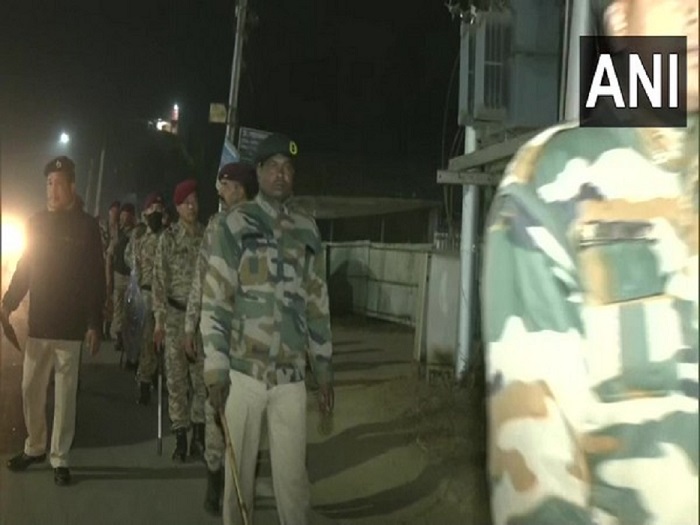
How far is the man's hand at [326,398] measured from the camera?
5.05m

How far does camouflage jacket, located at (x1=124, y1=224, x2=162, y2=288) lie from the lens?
31.7 ft

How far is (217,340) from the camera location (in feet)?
15.6

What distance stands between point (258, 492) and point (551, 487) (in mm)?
5550

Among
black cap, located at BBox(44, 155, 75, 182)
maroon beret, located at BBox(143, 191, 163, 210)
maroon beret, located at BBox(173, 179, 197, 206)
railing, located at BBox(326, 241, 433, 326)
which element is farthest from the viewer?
railing, located at BBox(326, 241, 433, 326)

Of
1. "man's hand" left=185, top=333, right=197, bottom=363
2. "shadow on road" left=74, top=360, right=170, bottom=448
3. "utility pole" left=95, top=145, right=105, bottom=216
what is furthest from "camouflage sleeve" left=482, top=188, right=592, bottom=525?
"utility pole" left=95, top=145, right=105, bottom=216

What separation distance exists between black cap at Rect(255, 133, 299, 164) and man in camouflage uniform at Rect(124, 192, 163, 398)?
4771 millimetres

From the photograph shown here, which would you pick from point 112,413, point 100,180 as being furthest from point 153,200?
point 100,180

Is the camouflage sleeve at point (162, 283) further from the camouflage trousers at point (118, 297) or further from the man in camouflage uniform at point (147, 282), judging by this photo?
the camouflage trousers at point (118, 297)

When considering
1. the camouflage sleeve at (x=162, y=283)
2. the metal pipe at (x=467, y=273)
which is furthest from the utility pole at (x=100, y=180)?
the camouflage sleeve at (x=162, y=283)

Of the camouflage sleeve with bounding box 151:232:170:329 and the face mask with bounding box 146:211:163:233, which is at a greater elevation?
the face mask with bounding box 146:211:163:233

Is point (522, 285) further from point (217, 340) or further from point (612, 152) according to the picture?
point (217, 340)

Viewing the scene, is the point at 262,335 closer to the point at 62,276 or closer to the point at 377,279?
the point at 62,276

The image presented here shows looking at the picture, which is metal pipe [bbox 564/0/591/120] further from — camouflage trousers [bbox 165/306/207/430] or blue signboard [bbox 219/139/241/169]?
blue signboard [bbox 219/139/241/169]

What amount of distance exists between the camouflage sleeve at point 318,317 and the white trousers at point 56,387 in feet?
8.86
